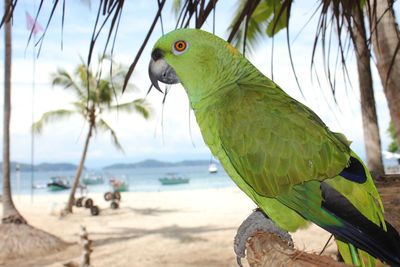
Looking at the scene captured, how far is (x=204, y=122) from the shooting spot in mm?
1486

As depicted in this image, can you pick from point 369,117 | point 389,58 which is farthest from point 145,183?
point 389,58

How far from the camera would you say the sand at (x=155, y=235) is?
855 cm

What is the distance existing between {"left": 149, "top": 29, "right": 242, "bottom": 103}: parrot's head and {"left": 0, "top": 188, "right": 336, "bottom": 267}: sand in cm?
556

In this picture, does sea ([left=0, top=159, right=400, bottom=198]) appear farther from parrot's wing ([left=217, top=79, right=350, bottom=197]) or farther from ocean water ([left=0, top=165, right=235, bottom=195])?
parrot's wing ([left=217, top=79, right=350, bottom=197])

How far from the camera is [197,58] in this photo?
1469 millimetres

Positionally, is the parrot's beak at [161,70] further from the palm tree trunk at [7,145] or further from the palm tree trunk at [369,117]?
the palm tree trunk at [7,145]

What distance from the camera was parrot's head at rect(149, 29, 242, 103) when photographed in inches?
58.0

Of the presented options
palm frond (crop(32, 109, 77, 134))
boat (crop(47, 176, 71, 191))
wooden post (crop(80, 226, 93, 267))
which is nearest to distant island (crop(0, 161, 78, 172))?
boat (crop(47, 176, 71, 191))

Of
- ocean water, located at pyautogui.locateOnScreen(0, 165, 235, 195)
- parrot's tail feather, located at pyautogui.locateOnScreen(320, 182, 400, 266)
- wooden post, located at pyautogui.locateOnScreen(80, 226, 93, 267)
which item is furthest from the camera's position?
ocean water, located at pyautogui.locateOnScreen(0, 165, 235, 195)

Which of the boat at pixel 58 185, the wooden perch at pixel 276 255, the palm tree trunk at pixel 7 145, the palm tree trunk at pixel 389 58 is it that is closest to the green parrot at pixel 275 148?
the wooden perch at pixel 276 255

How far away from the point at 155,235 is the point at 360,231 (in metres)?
10.3

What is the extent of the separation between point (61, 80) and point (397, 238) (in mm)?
14623

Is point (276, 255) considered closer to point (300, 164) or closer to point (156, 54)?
point (300, 164)

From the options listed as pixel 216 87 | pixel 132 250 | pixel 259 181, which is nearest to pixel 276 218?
pixel 259 181
